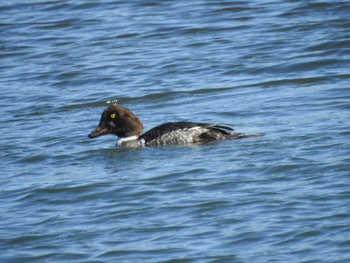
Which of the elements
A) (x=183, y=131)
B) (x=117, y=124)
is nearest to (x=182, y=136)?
(x=183, y=131)

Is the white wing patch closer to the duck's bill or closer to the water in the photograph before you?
the water

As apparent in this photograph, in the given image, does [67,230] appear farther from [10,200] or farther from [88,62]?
[88,62]

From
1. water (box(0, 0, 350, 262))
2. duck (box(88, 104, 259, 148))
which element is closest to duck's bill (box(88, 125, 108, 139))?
duck (box(88, 104, 259, 148))

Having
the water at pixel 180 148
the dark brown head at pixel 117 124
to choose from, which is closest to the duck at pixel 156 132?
the dark brown head at pixel 117 124

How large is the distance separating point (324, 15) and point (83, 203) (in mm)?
11190

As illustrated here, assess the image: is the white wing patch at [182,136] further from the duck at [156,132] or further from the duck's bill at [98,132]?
the duck's bill at [98,132]

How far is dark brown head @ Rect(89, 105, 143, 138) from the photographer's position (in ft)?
46.8

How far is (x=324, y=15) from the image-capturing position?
21.3 m

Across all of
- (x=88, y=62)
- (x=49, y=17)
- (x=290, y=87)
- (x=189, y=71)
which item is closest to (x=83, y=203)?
(x=290, y=87)

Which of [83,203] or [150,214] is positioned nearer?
[150,214]

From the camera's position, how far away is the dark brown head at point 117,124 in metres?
14.3

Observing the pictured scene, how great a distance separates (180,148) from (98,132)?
4.08 ft

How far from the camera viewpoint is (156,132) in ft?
45.0

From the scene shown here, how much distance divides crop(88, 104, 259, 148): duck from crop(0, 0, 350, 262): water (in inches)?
6.7
